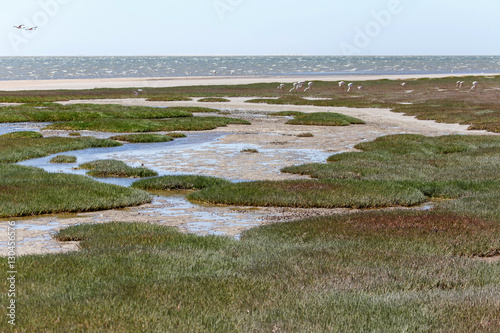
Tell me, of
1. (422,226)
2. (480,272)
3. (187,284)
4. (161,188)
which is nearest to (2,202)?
(161,188)

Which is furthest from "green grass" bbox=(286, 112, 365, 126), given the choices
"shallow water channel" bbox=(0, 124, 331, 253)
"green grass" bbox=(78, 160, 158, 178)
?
"green grass" bbox=(78, 160, 158, 178)

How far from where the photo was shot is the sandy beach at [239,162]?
1470 centimetres

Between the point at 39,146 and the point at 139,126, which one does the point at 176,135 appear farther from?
the point at 39,146

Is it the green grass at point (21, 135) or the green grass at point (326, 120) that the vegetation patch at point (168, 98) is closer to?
the green grass at point (326, 120)

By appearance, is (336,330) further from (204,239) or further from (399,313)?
(204,239)

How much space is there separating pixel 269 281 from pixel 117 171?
590 inches

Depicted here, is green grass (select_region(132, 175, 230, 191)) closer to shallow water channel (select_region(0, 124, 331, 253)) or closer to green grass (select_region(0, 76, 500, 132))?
shallow water channel (select_region(0, 124, 331, 253))

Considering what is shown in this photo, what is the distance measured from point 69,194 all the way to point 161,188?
11.8 ft

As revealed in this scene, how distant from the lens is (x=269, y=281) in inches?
361

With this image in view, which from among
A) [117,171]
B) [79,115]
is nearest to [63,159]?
[117,171]

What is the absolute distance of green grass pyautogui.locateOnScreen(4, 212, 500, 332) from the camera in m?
7.38

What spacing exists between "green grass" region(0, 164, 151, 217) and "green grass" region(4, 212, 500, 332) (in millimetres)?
3082

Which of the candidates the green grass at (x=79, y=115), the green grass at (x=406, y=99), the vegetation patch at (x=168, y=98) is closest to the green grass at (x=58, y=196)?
the green grass at (x=406, y=99)

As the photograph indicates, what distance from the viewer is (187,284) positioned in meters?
8.91
